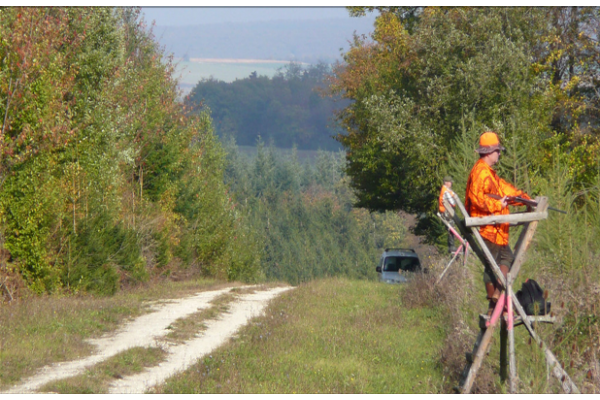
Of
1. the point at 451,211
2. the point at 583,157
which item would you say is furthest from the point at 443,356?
the point at 583,157

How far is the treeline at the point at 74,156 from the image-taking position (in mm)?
16531

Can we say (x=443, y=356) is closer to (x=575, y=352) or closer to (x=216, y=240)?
(x=575, y=352)

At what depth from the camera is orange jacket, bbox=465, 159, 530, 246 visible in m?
6.57

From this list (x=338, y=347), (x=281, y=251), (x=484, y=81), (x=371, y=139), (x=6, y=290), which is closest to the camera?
(x=338, y=347)

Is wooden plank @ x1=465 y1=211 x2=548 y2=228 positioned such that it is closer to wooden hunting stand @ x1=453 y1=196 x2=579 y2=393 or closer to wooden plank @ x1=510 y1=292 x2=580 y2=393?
wooden hunting stand @ x1=453 y1=196 x2=579 y2=393

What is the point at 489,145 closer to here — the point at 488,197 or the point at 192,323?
the point at 488,197

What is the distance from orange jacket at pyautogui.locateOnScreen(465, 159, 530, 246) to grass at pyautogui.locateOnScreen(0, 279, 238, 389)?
617cm

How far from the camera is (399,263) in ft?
95.9

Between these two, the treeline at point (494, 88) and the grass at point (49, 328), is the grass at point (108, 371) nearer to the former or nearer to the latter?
the grass at point (49, 328)

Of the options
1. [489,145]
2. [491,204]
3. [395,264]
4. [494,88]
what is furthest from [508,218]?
[395,264]

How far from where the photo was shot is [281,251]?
10975 centimetres

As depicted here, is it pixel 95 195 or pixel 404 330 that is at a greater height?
pixel 95 195

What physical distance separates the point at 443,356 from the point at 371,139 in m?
26.0

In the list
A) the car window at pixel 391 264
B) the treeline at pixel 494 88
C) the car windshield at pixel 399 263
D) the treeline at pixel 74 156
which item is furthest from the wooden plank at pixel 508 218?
the car window at pixel 391 264
